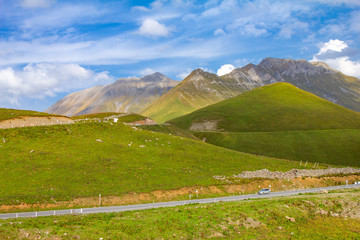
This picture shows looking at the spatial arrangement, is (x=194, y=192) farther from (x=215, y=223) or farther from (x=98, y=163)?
(x=215, y=223)

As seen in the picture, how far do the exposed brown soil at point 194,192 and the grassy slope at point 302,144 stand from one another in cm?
4060

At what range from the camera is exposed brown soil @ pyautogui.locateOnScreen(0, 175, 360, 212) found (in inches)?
1751

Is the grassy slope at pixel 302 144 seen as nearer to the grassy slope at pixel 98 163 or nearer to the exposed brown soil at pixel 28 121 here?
the grassy slope at pixel 98 163

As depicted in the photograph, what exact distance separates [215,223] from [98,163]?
3612cm

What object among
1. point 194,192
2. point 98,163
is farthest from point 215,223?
point 98,163

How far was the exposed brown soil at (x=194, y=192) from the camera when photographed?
4447cm

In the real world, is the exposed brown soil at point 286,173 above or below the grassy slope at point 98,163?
below

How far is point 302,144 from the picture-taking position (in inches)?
5138

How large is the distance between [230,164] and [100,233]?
5124cm

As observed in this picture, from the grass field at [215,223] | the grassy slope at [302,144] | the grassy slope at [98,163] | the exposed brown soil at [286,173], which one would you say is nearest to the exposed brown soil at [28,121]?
the grassy slope at [98,163]

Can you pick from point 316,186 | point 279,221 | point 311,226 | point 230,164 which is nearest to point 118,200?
point 279,221

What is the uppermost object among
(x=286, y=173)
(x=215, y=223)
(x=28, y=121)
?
(x=28, y=121)

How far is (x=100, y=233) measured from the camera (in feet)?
88.7

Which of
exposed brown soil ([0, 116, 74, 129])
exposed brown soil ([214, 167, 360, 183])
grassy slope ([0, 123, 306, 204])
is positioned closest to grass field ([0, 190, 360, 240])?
grassy slope ([0, 123, 306, 204])
